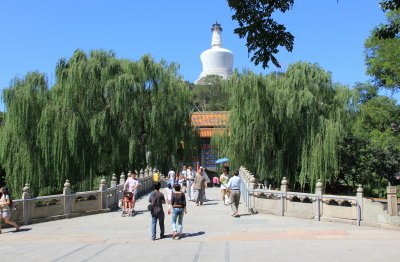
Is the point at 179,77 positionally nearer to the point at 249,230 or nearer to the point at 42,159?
the point at 42,159

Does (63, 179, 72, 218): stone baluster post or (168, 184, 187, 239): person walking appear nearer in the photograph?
(168, 184, 187, 239): person walking

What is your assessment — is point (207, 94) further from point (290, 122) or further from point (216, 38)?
point (290, 122)

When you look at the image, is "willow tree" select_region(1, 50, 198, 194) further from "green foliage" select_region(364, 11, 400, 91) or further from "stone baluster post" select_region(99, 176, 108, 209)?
"green foliage" select_region(364, 11, 400, 91)

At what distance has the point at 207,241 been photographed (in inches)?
355

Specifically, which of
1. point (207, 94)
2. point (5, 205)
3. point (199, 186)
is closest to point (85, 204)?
point (5, 205)

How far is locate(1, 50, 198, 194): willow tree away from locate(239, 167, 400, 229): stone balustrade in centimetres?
1129

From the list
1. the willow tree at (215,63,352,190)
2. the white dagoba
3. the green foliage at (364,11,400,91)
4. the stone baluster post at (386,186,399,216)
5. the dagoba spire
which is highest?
the dagoba spire

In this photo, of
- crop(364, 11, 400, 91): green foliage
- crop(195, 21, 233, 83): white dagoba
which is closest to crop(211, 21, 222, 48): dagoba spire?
crop(195, 21, 233, 83): white dagoba

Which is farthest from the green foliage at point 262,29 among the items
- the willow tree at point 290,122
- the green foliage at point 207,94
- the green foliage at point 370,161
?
the green foliage at point 207,94

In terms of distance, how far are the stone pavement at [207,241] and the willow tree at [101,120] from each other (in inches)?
392

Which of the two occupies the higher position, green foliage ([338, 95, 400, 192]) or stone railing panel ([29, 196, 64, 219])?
green foliage ([338, 95, 400, 192])

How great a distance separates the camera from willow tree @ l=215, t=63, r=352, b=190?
20.7 meters

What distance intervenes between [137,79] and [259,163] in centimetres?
A: 926

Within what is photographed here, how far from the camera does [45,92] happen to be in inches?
904
